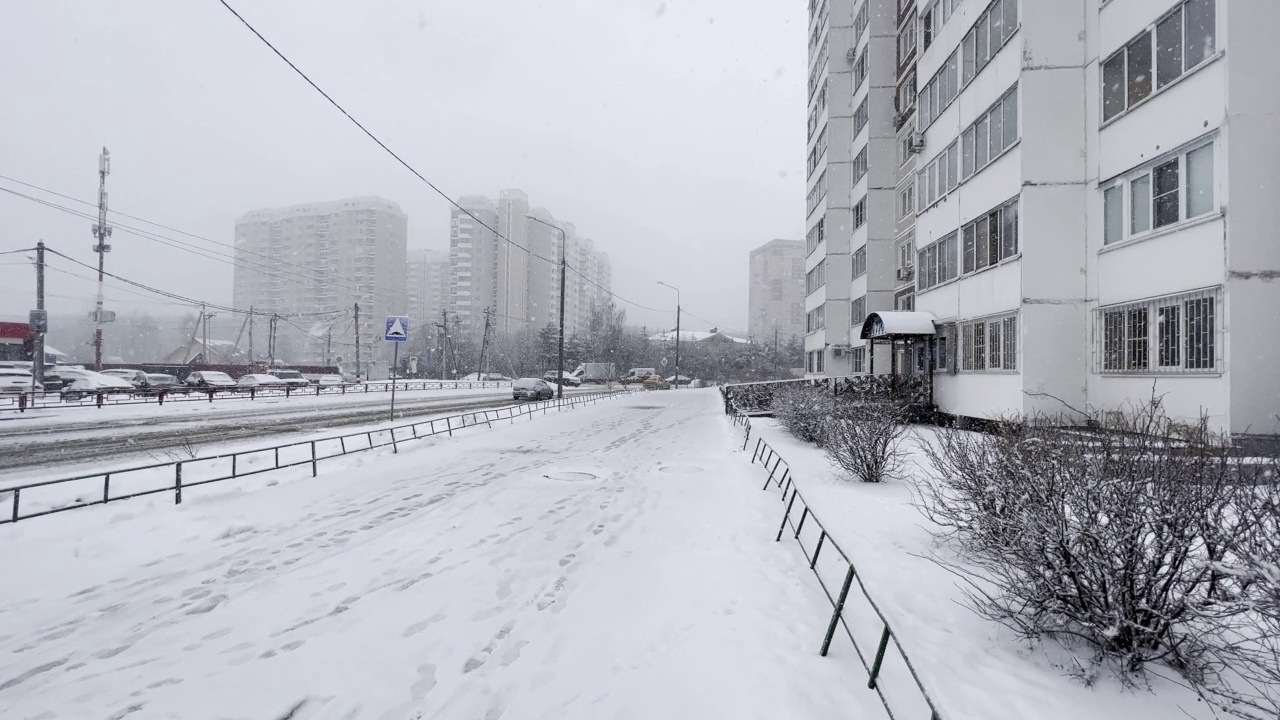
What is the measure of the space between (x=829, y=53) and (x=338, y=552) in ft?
130

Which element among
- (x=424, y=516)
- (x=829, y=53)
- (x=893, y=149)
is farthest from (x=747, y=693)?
(x=829, y=53)

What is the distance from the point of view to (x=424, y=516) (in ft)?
25.5

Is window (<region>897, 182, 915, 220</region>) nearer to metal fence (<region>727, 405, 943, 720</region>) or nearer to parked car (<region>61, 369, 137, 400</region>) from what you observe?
metal fence (<region>727, 405, 943, 720</region>)

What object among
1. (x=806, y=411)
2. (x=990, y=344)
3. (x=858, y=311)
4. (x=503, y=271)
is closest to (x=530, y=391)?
(x=858, y=311)

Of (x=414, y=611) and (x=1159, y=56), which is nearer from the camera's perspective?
(x=414, y=611)

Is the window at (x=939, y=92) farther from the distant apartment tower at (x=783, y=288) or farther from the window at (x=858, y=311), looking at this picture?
the distant apartment tower at (x=783, y=288)

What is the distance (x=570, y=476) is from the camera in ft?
35.3

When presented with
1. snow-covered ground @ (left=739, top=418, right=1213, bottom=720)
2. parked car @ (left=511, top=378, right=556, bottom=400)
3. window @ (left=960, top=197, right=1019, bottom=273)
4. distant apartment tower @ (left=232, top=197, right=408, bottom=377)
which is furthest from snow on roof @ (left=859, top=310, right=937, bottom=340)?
distant apartment tower @ (left=232, top=197, right=408, bottom=377)

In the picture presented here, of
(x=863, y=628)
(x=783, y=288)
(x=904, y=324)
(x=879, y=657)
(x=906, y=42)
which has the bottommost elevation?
(x=863, y=628)

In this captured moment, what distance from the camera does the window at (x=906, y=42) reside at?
1057 inches

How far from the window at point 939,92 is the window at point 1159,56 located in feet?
19.3

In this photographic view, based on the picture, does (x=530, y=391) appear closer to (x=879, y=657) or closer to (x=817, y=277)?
(x=817, y=277)

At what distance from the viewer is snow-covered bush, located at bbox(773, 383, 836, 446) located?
13.8 meters

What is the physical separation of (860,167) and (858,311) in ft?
26.6
